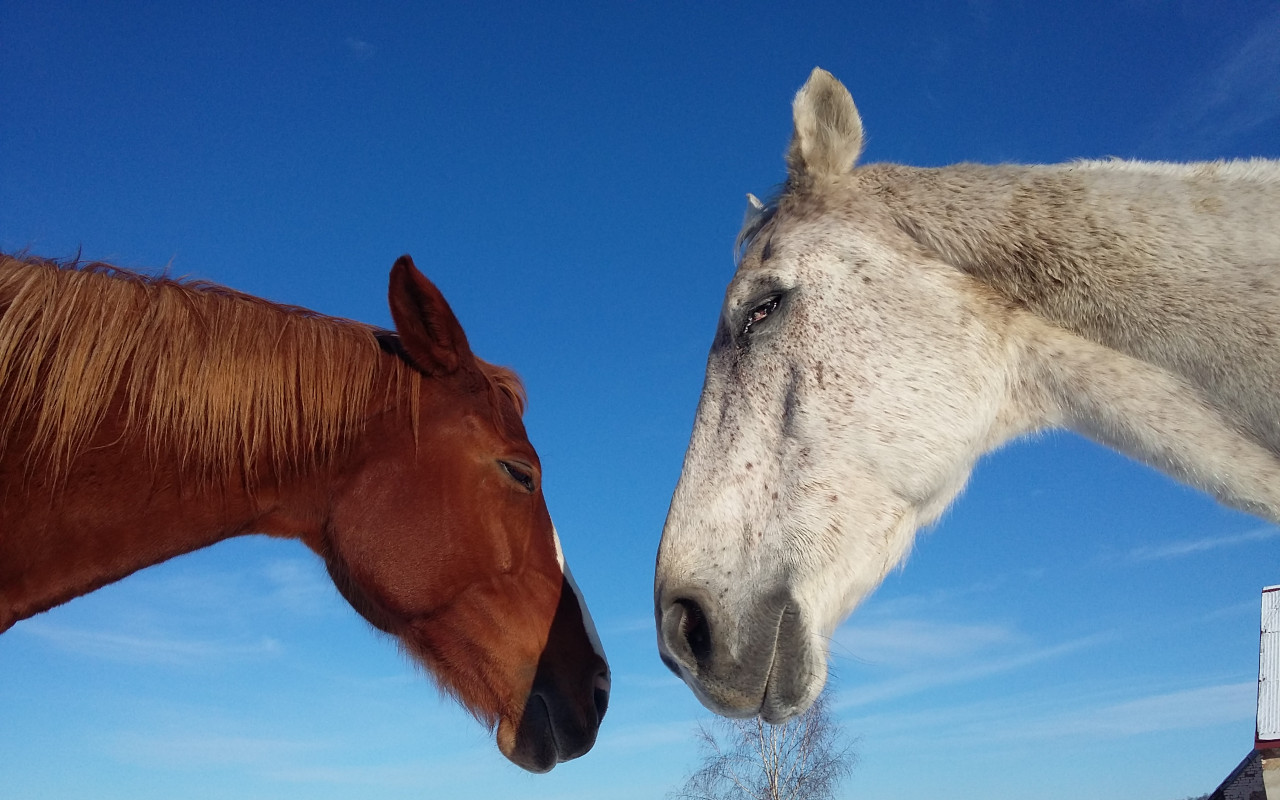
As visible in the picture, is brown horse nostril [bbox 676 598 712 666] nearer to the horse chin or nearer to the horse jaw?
Answer: the horse jaw

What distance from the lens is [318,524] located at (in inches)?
137

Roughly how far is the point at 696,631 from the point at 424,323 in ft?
5.89

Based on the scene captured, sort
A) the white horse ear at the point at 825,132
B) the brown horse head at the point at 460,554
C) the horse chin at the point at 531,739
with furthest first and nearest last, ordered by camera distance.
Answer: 1. the horse chin at the point at 531,739
2. the brown horse head at the point at 460,554
3. the white horse ear at the point at 825,132

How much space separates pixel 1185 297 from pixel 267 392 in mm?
3252

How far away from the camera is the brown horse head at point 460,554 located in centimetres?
342

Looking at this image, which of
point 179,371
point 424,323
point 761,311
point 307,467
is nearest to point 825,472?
point 761,311

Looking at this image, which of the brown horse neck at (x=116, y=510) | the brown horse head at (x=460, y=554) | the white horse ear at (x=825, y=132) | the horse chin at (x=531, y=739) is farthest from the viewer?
the horse chin at (x=531, y=739)

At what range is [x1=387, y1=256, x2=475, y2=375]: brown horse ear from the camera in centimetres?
344

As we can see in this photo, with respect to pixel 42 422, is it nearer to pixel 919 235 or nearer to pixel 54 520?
pixel 54 520

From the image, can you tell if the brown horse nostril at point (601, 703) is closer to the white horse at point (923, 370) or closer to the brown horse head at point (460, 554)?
the brown horse head at point (460, 554)

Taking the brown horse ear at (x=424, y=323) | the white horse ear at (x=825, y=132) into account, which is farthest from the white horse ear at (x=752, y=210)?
the brown horse ear at (x=424, y=323)

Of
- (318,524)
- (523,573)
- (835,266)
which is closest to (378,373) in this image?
(318,524)

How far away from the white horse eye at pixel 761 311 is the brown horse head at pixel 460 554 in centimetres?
124

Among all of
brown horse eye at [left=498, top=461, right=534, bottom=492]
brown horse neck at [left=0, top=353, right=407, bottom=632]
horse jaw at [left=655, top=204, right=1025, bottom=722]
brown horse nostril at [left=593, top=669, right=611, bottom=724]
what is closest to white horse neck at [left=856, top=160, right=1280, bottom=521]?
horse jaw at [left=655, top=204, right=1025, bottom=722]
